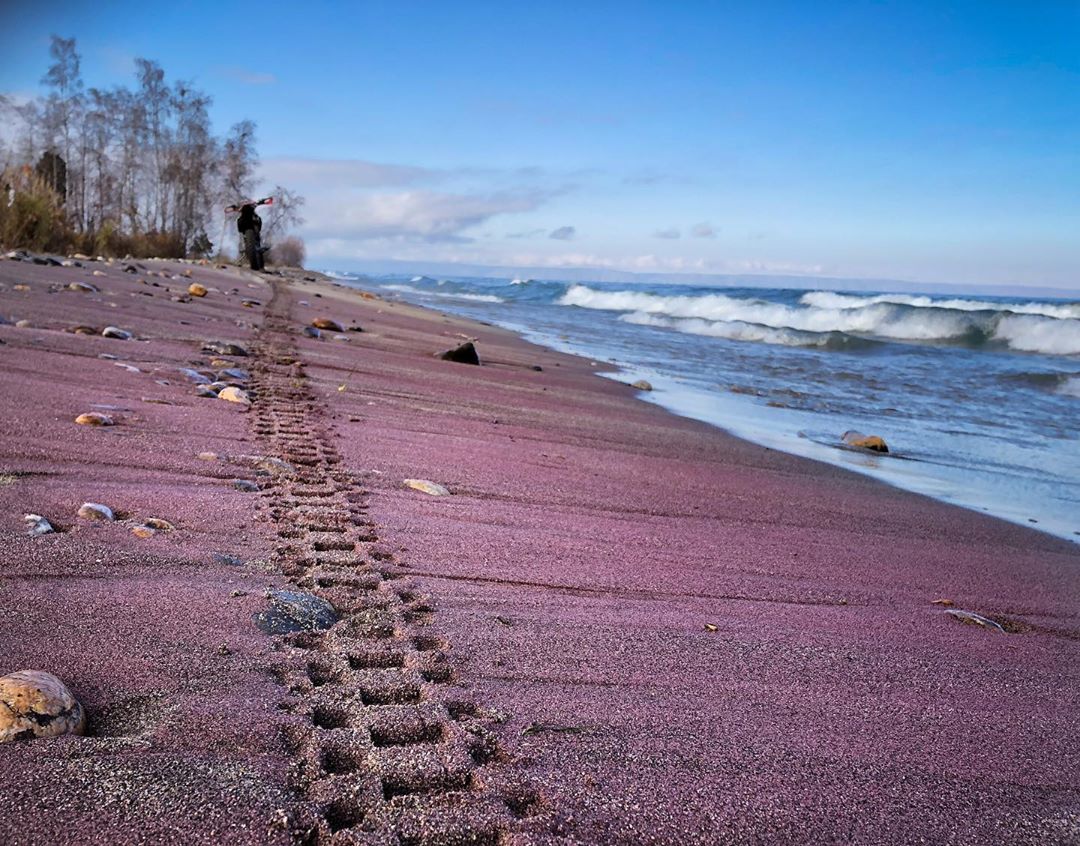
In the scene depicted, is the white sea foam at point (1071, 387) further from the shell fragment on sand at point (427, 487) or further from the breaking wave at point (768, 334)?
the shell fragment on sand at point (427, 487)

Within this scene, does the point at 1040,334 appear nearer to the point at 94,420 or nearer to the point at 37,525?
the point at 94,420

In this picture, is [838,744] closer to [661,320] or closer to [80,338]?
[80,338]

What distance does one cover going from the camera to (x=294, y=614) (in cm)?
220

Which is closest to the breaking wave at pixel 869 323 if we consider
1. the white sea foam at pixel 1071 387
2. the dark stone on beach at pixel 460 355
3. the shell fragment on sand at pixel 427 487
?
the white sea foam at pixel 1071 387

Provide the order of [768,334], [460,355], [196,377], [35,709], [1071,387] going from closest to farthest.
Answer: [35,709] < [196,377] < [460,355] < [1071,387] < [768,334]

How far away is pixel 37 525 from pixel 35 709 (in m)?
1.17

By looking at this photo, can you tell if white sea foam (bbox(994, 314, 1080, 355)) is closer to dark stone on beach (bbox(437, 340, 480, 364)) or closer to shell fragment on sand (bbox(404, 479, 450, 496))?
dark stone on beach (bbox(437, 340, 480, 364))

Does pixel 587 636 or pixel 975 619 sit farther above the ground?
pixel 587 636

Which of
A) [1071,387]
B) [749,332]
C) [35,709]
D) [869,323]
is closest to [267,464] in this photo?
[35,709]

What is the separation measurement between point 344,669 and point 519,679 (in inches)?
17.4

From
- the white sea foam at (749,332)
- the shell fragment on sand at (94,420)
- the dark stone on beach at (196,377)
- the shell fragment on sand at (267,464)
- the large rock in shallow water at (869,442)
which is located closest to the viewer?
the shell fragment on sand at (267,464)

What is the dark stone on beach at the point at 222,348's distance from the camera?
6.85 m

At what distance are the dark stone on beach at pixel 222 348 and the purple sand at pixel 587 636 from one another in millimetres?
1480

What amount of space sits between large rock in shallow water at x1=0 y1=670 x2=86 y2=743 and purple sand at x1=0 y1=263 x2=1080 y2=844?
0.17 ft
